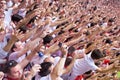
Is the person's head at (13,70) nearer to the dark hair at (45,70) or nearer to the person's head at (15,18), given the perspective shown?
the dark hair at (45,70)

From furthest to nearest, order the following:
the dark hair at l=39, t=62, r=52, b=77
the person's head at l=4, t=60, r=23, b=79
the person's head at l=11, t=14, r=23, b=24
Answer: the person's head at l=11, t=14, r=23, b=24, the dark hair at l=39, t=62, r=52, b=77, the person's head at l=4, t=60, r=23, b=79

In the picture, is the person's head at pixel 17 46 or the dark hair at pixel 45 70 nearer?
the dark hair at pixel 45 70

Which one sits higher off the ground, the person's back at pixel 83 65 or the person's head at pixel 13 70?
the person's back at pixel 83 65

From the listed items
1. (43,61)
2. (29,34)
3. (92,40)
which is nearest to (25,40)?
(29,34)

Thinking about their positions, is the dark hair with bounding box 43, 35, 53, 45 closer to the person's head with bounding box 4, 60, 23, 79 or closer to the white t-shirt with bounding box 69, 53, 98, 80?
the white t-shirt with bounding box 69, 53, 98, 80

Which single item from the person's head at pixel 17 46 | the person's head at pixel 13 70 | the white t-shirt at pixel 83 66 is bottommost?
the person's head at pixel 13 70

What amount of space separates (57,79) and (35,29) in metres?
1.26

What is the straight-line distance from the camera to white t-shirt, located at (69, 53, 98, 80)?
557cm

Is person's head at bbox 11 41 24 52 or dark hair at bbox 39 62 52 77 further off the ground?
person's head at bbox 11 41 24 52

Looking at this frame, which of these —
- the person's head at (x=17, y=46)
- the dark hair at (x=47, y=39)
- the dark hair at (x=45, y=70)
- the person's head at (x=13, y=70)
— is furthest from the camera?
the dark hair at (x=47, y=39)

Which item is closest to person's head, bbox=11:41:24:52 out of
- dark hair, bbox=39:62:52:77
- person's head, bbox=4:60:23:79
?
dark hair, bbox=39:62:52:77

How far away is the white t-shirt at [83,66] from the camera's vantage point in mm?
5566

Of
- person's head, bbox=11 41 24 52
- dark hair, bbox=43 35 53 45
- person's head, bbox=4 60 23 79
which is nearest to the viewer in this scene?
person's head, bbox=4 60 23 79

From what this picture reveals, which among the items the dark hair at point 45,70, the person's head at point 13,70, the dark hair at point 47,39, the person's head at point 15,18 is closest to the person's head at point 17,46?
the dark hair at point 45,70
